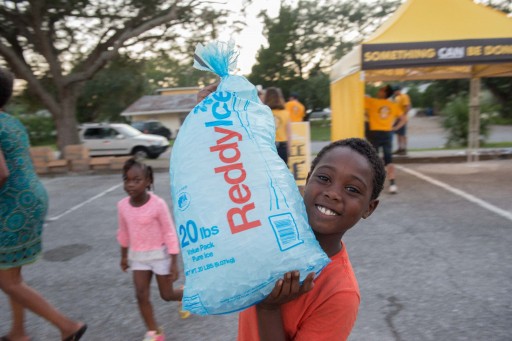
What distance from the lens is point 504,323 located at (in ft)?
9.22

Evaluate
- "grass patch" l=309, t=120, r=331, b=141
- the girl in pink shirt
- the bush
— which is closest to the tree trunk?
the girl in pink shirt

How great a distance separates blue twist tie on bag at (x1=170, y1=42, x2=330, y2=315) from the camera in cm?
104

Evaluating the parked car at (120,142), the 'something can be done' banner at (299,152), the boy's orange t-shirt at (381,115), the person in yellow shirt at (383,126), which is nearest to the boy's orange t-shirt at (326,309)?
the 'something can be done' banner at (299,152)

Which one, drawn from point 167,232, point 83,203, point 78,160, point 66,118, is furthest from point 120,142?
point 167,232

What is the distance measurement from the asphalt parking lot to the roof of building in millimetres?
31770

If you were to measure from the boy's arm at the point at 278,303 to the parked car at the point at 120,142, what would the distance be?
14.6m

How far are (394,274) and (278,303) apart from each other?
2.97m

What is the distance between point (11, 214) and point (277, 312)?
6.65 feet

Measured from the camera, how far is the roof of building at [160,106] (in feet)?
123

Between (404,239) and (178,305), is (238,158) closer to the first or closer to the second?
(178,305)

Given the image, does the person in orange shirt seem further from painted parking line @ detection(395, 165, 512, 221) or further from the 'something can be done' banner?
the 'something can be done' banner

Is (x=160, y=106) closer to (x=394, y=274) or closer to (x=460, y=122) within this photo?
(x=460, y=122)

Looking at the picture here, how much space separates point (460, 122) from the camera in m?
13.2

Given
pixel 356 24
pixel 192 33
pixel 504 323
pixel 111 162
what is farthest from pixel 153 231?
pixel 356 24
